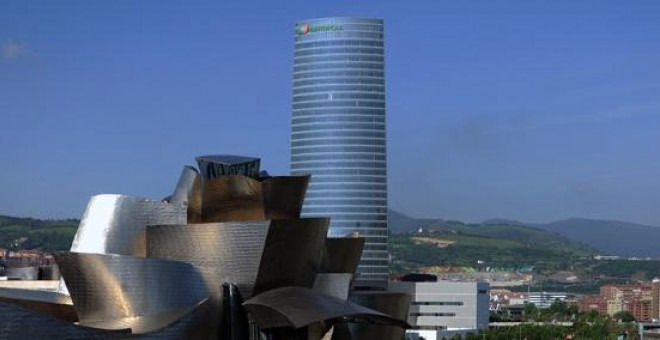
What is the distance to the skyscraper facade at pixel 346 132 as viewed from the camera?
136m

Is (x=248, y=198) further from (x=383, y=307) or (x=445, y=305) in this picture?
(x=445, y=305)

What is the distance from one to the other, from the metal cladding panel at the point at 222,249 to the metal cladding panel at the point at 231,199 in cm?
221

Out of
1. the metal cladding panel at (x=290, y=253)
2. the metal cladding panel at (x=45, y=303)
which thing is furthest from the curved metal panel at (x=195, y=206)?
the metal cladding panel at (x=45, y=303)

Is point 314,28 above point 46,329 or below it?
above

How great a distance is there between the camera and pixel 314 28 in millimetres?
143500

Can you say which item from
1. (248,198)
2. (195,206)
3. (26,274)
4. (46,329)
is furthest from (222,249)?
(26,274)

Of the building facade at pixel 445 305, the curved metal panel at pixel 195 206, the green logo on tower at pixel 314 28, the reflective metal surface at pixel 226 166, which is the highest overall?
the green logo on tower at pixel 314 28

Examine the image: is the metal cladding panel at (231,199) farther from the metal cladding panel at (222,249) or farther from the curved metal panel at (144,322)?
the curved metal panel at (144,322)

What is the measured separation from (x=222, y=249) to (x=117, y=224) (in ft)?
12.3

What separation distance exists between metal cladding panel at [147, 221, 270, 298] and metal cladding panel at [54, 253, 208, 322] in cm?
234

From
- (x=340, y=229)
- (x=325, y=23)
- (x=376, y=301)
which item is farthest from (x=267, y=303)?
(x=325, y=23)

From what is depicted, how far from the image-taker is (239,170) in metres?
39.7

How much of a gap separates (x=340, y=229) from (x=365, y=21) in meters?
25.5

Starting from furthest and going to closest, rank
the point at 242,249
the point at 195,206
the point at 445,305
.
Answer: the point at 445,305 → the point at 195,206 → the point at 242,249
